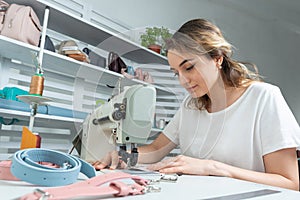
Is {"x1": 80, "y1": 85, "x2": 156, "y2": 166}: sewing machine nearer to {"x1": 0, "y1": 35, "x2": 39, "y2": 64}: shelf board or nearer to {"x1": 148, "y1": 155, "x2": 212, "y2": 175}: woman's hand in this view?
{"x1": 148, "y1": 155, "x2": 212, "y2": 175}: woman's hand

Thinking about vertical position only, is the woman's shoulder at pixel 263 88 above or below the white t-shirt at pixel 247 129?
above

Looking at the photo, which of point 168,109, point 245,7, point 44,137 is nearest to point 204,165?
point 168,109

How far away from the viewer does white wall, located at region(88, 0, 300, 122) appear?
2.81m

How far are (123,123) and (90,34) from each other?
3.33ft

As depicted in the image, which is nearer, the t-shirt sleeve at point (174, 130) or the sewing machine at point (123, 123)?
the sewing machine at point (123, 123)

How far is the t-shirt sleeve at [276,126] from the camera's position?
898 mm

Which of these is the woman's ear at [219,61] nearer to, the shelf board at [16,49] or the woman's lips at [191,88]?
the woman's lips at [191,88]

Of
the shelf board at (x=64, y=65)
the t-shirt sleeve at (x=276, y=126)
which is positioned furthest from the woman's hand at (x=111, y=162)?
the t-shirt sleeve at (x=276, y=126)

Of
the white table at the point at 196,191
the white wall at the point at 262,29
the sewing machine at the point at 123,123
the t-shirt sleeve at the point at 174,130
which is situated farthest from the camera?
the white wall at the point at 262,29

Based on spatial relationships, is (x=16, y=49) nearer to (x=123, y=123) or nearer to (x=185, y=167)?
(x=123, y=123)

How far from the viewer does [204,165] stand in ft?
2.76

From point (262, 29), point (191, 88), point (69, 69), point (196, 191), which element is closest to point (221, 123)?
point (191, 88)

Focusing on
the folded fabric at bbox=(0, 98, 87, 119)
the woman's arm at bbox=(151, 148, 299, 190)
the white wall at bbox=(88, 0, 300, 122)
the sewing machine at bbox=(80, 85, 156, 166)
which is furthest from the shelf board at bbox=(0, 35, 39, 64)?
the white wall at bbox=(88, 0, 300, 122)

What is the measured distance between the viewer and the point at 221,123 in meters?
1.10
